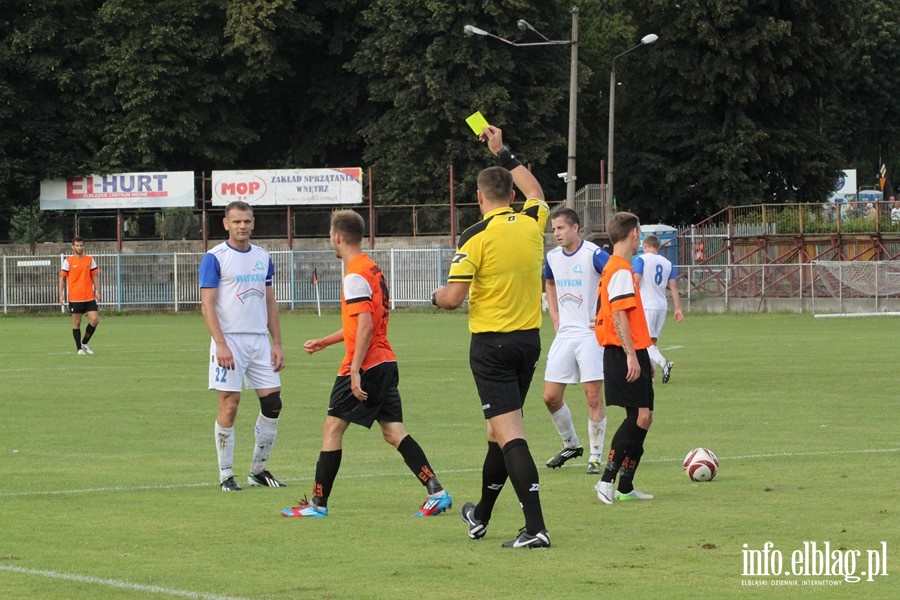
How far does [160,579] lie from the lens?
290 inches

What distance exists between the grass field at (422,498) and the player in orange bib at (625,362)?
23 cm

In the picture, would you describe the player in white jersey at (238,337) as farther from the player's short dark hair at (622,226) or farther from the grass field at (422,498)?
the player's short dark hair at (622,226)

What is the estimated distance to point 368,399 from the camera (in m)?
9.62

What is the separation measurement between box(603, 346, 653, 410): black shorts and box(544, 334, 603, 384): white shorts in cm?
197

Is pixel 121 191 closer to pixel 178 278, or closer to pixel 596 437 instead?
pixel 178 278

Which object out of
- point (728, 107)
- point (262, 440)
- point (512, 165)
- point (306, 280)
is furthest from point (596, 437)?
point (728, 107)

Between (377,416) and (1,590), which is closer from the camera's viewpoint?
(1,590)

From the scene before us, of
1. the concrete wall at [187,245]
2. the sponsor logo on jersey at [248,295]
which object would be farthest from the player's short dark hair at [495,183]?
the concrete wall at [187,245]

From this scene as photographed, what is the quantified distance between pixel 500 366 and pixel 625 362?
1.96 m

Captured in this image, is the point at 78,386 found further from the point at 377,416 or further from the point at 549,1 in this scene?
the point at 549,1

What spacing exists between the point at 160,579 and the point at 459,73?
5042 cm

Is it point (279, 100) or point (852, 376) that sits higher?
point (279, 100)

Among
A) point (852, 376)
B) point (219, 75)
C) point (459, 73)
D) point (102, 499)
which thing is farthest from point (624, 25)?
point (102, 499)

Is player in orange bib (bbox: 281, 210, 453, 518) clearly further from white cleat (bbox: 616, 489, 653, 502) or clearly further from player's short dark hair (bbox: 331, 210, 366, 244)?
white cleat (bbox: 616, 489, 653, 502)
